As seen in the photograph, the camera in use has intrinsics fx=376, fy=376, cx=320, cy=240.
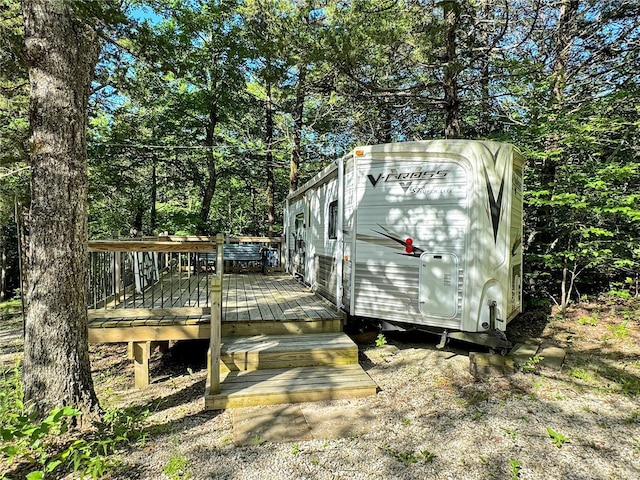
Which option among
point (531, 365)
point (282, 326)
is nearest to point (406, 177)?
point (282, 326)

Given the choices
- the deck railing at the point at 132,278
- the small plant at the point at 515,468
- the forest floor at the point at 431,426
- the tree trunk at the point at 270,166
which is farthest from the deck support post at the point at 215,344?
the tree trunk at the point at 270,166

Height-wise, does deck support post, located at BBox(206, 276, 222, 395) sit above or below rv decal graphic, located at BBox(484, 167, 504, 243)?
below

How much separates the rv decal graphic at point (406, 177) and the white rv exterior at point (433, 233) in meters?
0.01

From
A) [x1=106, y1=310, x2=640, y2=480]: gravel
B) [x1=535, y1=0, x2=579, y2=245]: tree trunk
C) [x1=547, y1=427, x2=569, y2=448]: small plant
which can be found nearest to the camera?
[x1=106, y1=310, x2=640, y2=480]: gravel

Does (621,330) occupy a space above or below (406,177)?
below

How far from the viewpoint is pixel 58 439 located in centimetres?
280

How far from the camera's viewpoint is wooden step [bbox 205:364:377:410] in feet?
11.2

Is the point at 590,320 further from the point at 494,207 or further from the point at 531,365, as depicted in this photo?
the point at 494,207

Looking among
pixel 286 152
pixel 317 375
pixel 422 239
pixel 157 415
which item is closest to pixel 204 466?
pixel 157 415

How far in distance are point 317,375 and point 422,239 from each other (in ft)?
6.12

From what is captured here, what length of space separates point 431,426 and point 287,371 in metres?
1.55

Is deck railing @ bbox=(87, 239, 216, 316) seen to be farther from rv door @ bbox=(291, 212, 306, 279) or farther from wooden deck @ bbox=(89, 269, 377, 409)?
rv door @ bbox=(291, 212, 306, 279)

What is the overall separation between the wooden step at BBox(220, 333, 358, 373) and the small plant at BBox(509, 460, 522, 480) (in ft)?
6.32

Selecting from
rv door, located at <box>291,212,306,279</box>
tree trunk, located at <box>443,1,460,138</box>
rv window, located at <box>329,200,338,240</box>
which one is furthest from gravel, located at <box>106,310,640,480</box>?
tree trunk, located at <box>443,1,460,138</box>
